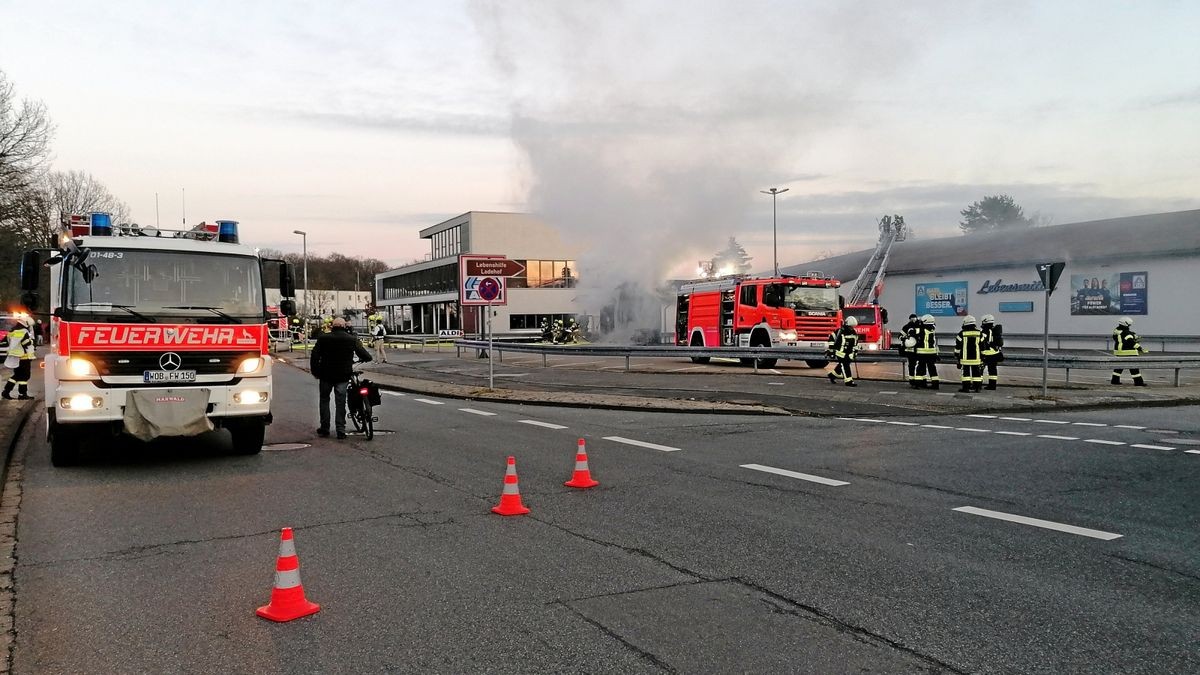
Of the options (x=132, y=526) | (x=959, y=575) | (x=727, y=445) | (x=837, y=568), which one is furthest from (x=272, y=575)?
(x=727, y=445)

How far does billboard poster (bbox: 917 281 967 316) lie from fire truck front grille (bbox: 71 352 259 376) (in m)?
37.0

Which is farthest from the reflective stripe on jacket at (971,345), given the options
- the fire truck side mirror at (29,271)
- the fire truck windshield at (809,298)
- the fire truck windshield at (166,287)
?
the fire truck side mirror at (29,271)

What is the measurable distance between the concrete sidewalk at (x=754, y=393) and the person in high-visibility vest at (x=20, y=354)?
7614 millimetres

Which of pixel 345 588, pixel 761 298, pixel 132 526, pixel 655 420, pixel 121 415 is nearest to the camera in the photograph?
pixel 345 588

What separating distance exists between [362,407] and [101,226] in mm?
3859

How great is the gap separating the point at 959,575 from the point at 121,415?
8.15 meters

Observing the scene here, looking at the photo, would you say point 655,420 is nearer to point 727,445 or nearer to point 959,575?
point 727,445

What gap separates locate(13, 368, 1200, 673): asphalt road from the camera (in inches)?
157

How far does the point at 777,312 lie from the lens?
80.9 ft

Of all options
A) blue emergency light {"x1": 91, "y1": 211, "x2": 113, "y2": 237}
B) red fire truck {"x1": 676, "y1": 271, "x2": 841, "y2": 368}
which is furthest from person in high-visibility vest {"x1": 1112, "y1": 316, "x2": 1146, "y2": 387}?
blue emergency light {"x1": 91, "y1": 211, "x2": 113, "y2": 237}

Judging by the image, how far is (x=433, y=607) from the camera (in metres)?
4.58

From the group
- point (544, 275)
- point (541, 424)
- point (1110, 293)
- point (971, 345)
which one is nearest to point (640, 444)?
point (541, 424)

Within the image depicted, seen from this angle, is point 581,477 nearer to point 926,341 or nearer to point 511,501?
point 511,501

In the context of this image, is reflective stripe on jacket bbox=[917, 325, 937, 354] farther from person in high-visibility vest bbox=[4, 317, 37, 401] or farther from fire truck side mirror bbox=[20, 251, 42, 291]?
person in high-visibility vest bbox=[4, 317, 37, 401]
